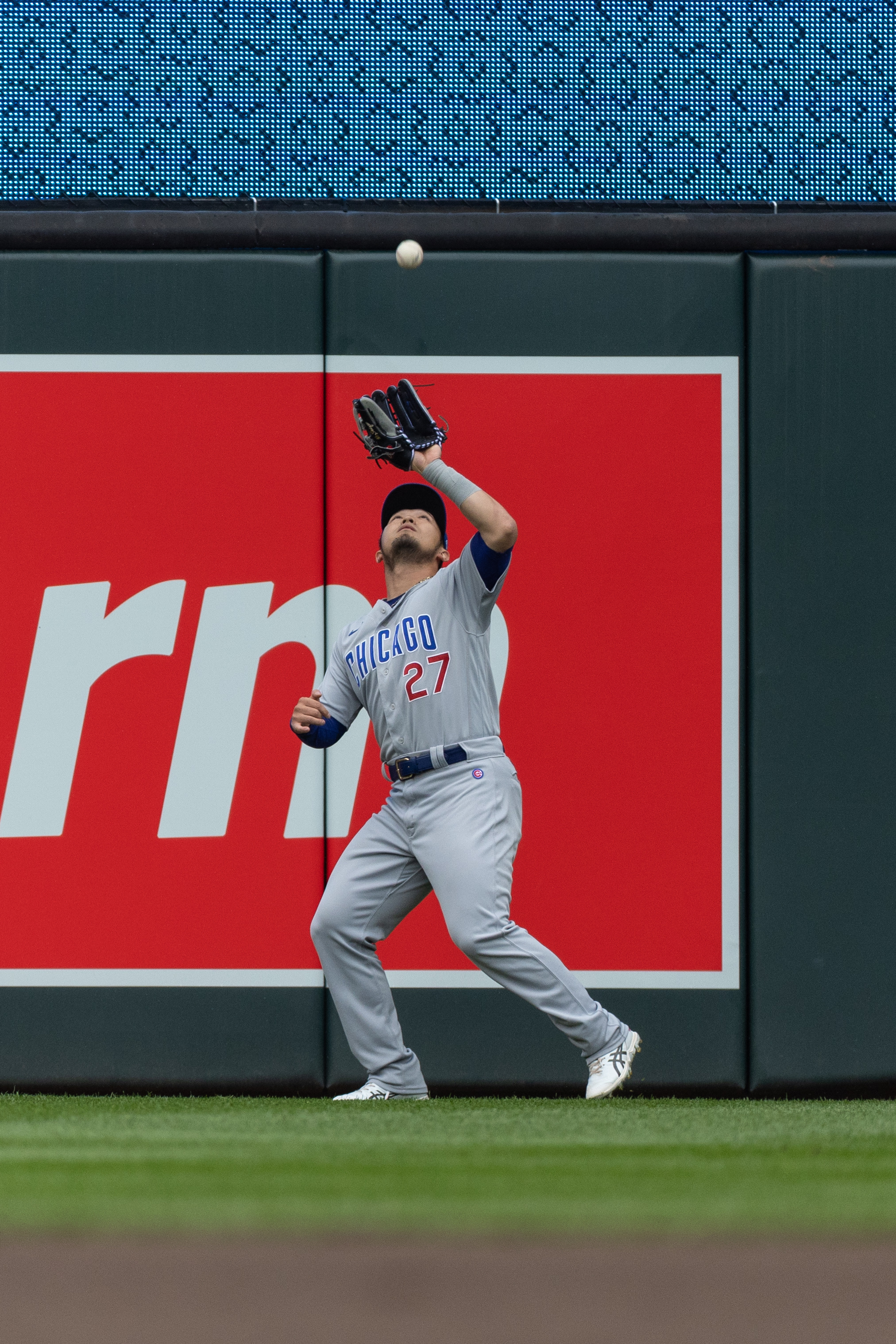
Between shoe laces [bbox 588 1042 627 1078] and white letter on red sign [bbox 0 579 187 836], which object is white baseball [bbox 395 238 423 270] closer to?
white letter on red sign [bbox 0 579 187 836]

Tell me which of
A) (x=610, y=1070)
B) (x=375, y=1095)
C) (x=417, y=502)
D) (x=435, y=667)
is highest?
(x=417, y=502)

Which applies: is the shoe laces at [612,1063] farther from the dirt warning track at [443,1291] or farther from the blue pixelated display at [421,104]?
the blue pixelated display at [421,104]

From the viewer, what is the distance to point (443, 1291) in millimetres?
1696

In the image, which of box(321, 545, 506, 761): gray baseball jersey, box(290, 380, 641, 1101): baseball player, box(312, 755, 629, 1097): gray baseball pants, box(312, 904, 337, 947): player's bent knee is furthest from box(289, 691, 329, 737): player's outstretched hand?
box(312, 904, 337, 947): player's bent knee

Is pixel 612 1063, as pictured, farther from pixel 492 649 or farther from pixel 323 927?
pixel 492 649

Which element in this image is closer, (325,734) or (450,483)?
(450,483)

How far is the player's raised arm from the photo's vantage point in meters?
3.23

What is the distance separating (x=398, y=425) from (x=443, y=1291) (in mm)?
2265

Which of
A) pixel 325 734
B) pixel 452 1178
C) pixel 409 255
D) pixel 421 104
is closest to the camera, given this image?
pixel 452 1178

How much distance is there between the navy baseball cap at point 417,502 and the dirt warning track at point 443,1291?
218cm

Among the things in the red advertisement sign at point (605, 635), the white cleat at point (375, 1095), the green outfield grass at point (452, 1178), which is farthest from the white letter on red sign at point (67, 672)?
the green outfield grass at point (452, 1178)

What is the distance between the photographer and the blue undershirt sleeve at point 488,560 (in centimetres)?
331

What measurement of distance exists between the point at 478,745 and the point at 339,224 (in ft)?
5.58

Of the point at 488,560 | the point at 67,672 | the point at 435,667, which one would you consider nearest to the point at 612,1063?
the point at 435,667
